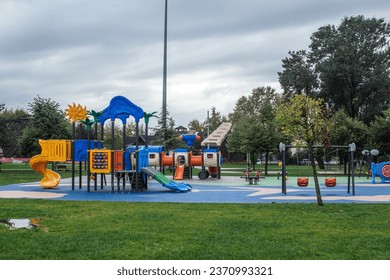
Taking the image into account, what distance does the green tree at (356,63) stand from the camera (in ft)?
151

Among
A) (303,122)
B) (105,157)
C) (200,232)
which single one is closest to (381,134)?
(303,122)

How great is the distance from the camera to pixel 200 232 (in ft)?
31.0

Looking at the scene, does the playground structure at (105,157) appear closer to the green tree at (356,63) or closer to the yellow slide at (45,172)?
the yellow slide at (45,172)

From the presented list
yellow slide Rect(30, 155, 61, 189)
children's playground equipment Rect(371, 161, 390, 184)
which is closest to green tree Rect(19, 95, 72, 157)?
yellow slide Rect(30, 155, 61, 189)

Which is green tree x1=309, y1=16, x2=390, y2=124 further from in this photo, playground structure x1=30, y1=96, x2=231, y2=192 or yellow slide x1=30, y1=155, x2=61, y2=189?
yellow slide x1=30, y1=155, x2=61, y2=189

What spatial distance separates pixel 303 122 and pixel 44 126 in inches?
1108

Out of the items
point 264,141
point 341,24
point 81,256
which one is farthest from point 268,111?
point 81,256

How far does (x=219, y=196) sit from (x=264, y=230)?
866 cm

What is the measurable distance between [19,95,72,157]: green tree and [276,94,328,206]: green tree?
26.4 m

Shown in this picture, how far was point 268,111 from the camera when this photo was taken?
1722 inches

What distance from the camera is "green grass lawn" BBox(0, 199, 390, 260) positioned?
7.58m

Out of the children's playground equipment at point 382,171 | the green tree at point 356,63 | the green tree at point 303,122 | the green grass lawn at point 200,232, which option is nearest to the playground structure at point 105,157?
the green grass lawn at point 200,232

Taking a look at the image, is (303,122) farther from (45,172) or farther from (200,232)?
(45,172)

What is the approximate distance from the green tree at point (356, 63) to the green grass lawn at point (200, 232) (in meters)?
34.4
